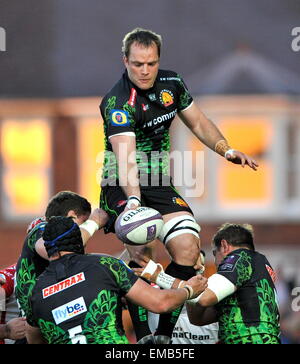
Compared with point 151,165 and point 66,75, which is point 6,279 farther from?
point 66,75

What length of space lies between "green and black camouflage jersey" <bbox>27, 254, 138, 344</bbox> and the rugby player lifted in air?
2.66ft

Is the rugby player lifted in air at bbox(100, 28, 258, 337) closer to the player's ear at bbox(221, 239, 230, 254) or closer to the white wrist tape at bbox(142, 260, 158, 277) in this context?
the player's ear at bbox(221, 239, 230, 254)

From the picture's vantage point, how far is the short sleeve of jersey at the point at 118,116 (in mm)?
6777

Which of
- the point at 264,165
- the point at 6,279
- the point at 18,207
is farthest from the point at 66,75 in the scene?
the point at 6,279

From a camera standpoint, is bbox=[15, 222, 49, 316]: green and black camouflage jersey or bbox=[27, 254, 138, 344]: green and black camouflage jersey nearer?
bbox=[27, 254, 138, 344]: green and black camouflage jersey

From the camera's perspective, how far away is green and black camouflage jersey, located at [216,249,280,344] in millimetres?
6738

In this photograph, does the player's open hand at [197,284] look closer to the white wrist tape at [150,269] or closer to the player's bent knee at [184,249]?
the white wrist tape at [150,269]

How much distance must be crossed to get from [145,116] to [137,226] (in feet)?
3.31

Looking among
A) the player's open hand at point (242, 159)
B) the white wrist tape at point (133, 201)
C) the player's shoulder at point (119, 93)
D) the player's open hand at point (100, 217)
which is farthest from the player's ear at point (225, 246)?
the player's shoulder at point (119, 93)

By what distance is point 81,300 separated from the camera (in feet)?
19.2

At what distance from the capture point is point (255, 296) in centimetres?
679

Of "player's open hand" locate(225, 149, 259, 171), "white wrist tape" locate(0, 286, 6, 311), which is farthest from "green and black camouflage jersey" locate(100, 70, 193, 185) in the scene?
"white wrist tape" locate(0, 286, 6, 311)

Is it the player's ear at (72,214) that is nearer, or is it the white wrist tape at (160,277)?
the white wrist tape at (160,277)

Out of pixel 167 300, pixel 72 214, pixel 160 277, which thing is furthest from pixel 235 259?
pixel 72 214
